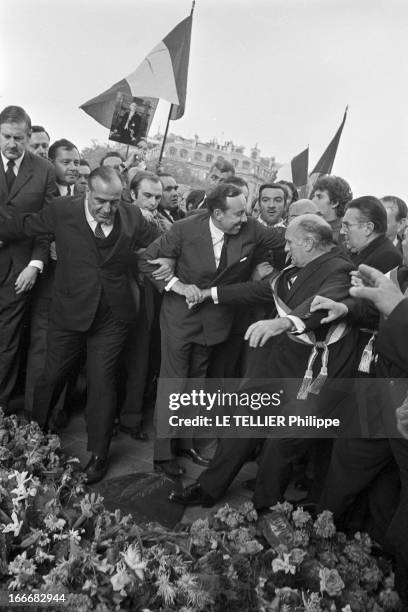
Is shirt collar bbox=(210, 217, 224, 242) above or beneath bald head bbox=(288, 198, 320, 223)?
beneath

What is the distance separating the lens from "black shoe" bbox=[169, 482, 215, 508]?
3344 millimetres

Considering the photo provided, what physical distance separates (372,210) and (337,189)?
1.07 m

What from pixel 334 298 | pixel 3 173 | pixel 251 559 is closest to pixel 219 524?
pixel 251 559

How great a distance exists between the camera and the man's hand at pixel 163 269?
369 cm

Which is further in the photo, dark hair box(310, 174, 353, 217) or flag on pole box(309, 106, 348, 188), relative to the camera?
flag on pole box(309, 106, 348, 188)

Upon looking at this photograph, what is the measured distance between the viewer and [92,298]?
3.57 metres

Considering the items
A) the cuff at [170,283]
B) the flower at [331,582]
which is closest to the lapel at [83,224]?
the cuff at [170,283]

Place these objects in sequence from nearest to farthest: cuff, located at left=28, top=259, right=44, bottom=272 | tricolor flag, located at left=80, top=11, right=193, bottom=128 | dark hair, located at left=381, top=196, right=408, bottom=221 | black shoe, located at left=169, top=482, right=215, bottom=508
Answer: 1. black shoe, located at left=169, top=482, right=215, bottom=508
2. cuff, located at left=28, top=259, right=44, bottom=272
3. dark hair, located at left=381, top=196, right=408, bottom=221
4. tricolor flag, located at left=80, top=11, right=193, bottom=128

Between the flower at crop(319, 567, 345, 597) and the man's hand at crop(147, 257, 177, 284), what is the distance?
2.08 meters

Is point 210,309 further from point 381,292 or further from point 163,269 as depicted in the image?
point 381,292

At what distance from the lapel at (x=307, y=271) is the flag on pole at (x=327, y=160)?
19.7 feet

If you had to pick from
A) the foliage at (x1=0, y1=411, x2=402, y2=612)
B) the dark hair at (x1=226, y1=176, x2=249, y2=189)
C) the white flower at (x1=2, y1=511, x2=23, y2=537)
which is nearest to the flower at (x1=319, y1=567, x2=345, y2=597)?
the foliage at (x1=0, y1=411, x2=402, y2=612)

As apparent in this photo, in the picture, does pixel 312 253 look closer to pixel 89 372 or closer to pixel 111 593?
pixel 89 372

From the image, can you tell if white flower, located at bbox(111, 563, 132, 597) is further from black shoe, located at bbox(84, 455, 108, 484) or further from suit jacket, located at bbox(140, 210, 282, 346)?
suit jacket, located at bbox(140, 210, 282, 346)
